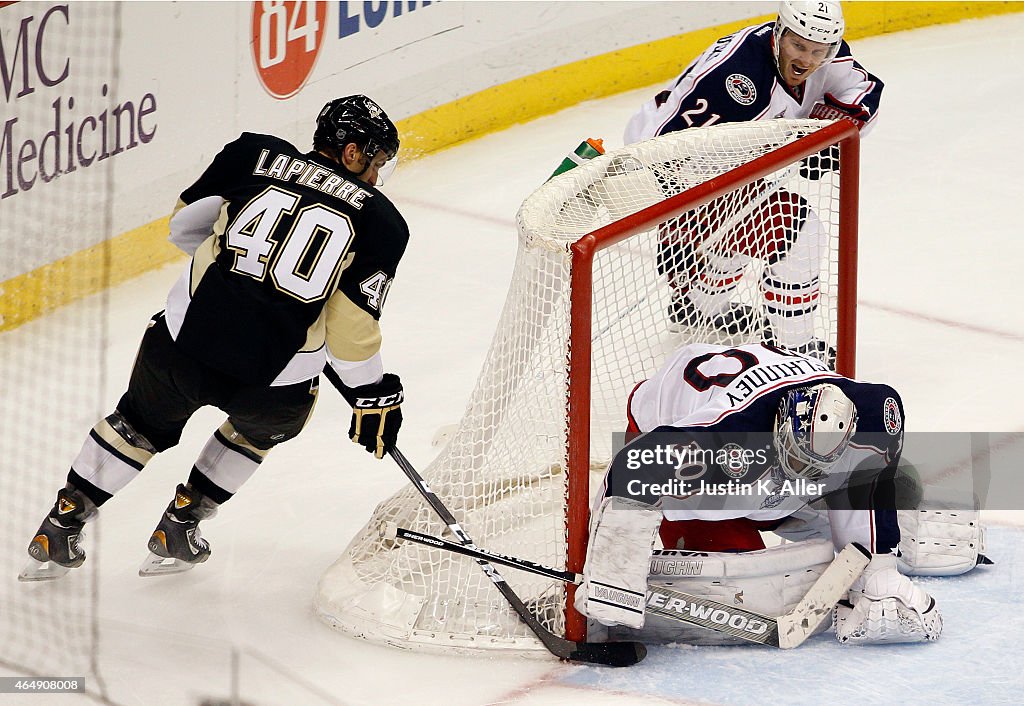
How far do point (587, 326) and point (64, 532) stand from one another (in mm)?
1131

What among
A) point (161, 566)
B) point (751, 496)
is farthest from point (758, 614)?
point (161, 566)

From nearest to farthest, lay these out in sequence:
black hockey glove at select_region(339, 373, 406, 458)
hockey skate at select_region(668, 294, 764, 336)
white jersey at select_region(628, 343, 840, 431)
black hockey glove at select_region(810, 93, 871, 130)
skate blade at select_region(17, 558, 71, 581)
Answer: white jersey at select_region(628, 343, 840, 431)
black hockey glove at select_region(339, 373, 406, 458)
skate blade at select_region(17, 558, 71, 581)
hockey skate at select_region(668, 294, 764, 336)
black hockey glove at select_region(810, 93, 871, 130)

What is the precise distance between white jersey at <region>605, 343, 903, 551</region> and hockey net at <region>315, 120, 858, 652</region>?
0.46ft

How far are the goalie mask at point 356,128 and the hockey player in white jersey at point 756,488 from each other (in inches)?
28.1

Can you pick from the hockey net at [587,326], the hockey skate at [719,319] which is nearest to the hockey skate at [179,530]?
the hockey net at [587,326]

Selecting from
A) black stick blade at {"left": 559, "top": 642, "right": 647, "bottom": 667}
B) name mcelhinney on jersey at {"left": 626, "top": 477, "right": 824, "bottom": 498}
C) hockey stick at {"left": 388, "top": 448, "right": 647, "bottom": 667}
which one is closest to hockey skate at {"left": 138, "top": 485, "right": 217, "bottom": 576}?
hockey stick at {"left": 388, "top": 448, "right": 647, "bottom": 667}

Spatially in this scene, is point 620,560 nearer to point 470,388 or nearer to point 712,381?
point 712,381

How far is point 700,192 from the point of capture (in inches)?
130

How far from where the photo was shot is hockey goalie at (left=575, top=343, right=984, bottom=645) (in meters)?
2.99

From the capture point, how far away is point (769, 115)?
4145 mm

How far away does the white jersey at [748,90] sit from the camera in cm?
411

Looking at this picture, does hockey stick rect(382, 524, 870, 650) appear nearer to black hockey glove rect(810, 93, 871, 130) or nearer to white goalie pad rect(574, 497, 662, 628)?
white goalie pad rect(574, 497, 662, 628)

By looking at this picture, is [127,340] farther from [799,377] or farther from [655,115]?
[799,377]

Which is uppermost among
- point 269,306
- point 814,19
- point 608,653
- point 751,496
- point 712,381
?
point 814,19
